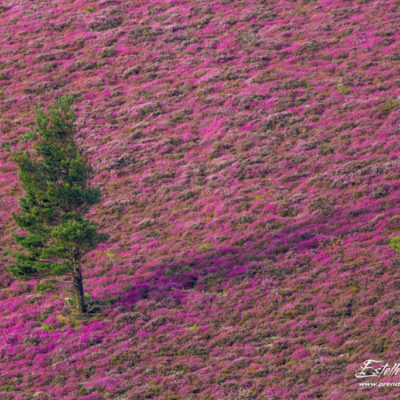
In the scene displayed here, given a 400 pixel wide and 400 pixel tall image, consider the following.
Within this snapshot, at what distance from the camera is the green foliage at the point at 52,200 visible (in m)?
30.5

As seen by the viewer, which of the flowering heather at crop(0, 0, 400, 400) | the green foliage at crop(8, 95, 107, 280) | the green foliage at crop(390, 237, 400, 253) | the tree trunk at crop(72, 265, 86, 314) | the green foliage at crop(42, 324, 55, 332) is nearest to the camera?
the flowering heather at crop(0, 0, 400, 400)

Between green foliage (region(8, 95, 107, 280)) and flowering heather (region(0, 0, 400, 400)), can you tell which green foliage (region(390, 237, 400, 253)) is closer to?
flowering heather (region(0, 0, 400, 400))

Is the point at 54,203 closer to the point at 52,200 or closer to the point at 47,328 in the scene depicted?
the point at 52,200

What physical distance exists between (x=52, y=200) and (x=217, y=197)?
12.7 m

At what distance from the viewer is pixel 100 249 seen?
123 ft

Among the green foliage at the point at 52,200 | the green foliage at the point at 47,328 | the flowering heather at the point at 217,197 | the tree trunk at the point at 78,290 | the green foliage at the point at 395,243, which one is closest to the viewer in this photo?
the flowering heather at the point at 217,197

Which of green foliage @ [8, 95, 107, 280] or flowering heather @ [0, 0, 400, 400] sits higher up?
green foliage @ [8, 95, 107, 280]

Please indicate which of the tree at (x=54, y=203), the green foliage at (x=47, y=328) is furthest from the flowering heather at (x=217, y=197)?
the tree at (x=54, y=203)

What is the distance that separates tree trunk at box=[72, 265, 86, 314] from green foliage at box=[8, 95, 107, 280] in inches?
15.9

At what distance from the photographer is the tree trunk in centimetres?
3133

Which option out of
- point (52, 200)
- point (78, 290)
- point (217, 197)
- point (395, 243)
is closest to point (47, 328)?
point (78, 290)

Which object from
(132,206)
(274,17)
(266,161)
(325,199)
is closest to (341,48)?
(274,17)

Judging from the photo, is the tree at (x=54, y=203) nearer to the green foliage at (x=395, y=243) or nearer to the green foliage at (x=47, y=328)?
the green foliage at (x=47, y=328)

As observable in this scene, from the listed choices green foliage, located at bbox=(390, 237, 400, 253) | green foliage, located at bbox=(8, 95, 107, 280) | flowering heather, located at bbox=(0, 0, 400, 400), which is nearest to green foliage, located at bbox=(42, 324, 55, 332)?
flowering heather, located at bbox=(0, 0, 400, 400)
